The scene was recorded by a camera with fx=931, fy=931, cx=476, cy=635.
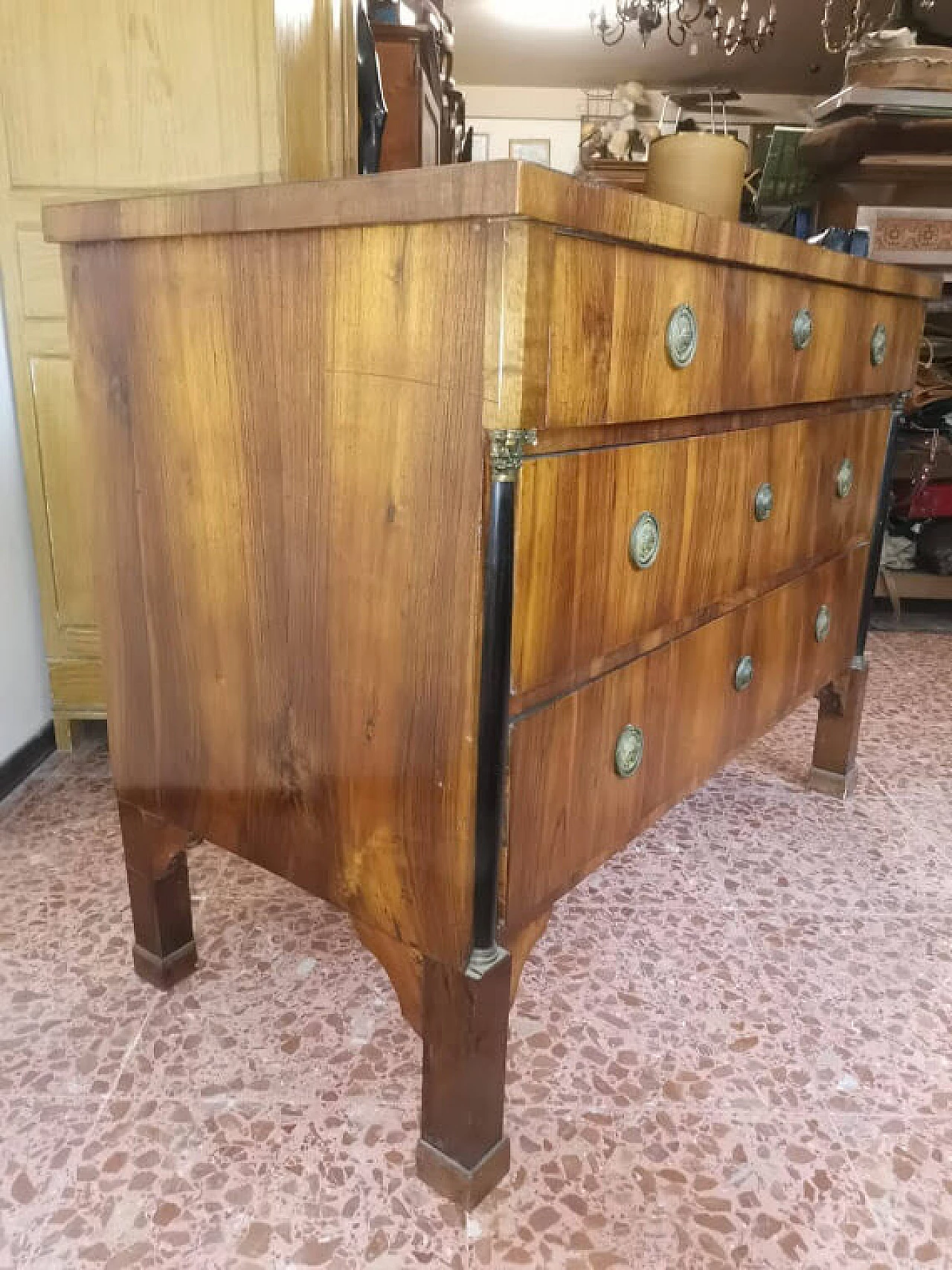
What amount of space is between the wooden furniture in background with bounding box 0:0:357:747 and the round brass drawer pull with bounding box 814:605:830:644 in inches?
41.7

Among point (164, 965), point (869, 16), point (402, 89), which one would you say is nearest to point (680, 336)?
point (164, 965)

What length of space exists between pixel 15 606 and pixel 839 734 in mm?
1640

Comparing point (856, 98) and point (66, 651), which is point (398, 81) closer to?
point (66, 651)

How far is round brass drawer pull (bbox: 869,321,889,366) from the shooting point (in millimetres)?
1453

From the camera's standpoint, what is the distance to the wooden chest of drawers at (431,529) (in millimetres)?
755

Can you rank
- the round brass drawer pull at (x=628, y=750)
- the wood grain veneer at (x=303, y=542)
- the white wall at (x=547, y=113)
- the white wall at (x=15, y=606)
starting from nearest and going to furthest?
the wood grain veneer at (x=303, y=542)
the round brass drawer pull at (x=628, y=750)
the white wall at (x=15, y=606)
the white wall at (x=547, y=113)

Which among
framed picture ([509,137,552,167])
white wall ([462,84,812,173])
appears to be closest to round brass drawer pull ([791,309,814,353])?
white wall ([462,84,812,173])

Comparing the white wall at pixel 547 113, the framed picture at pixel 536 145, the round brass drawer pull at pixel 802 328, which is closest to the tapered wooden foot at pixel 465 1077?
the round brass drawer pull at pixel 802 328

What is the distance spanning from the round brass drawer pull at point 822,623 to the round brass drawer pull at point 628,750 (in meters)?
0.62

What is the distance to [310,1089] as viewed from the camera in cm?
110

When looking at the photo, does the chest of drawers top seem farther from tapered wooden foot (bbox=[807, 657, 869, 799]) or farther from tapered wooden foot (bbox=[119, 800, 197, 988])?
tapered wooden foot (bbox=[807, 657, 869, 799])

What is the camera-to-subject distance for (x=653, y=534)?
3.23ft

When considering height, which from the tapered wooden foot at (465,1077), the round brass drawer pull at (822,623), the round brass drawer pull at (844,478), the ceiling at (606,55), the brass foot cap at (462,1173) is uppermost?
the ceiling at (606,55)

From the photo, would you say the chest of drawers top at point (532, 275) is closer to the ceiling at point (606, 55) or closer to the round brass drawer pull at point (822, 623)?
the round brass drawer pull at point (822, 623)
